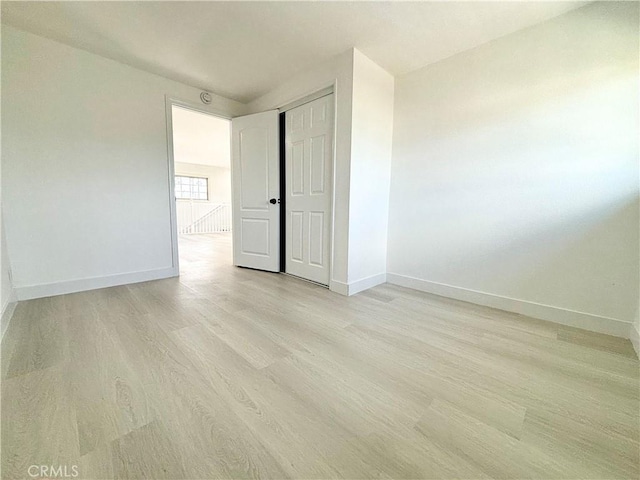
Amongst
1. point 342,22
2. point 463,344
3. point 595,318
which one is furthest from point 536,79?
point 463,344

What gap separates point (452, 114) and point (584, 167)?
112cm

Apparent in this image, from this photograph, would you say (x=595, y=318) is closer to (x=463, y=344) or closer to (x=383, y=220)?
(x=463, y=344)

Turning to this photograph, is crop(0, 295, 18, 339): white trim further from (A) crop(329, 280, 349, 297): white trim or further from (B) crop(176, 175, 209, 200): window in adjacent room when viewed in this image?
(B) crop(176, 175, 209, 200): window in adjacent room

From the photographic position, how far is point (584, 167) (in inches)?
71.7

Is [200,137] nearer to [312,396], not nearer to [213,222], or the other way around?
[213,222]

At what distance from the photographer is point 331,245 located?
261 cm

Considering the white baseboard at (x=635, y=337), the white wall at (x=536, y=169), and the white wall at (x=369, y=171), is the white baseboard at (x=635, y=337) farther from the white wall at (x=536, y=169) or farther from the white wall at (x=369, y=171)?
the white wall at (x=369, y=171)

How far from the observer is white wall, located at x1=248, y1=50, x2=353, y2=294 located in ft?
7.76

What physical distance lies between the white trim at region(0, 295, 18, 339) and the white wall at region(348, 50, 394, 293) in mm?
2597

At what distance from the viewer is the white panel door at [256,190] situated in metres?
3.18

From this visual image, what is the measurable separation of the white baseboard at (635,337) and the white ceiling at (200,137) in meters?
4.54

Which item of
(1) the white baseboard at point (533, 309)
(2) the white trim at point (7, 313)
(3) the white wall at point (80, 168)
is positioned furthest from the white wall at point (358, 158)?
(2) the white trim at point (7, 313)

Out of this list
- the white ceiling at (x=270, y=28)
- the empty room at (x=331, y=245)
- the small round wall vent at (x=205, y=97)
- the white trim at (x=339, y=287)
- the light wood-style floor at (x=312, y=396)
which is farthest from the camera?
the small round wall vent at (x=205, y=97)

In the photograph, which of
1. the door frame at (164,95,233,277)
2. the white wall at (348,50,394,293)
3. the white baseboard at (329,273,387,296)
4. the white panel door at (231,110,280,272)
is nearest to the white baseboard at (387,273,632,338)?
the white baseboard at (329,273,387,296)
